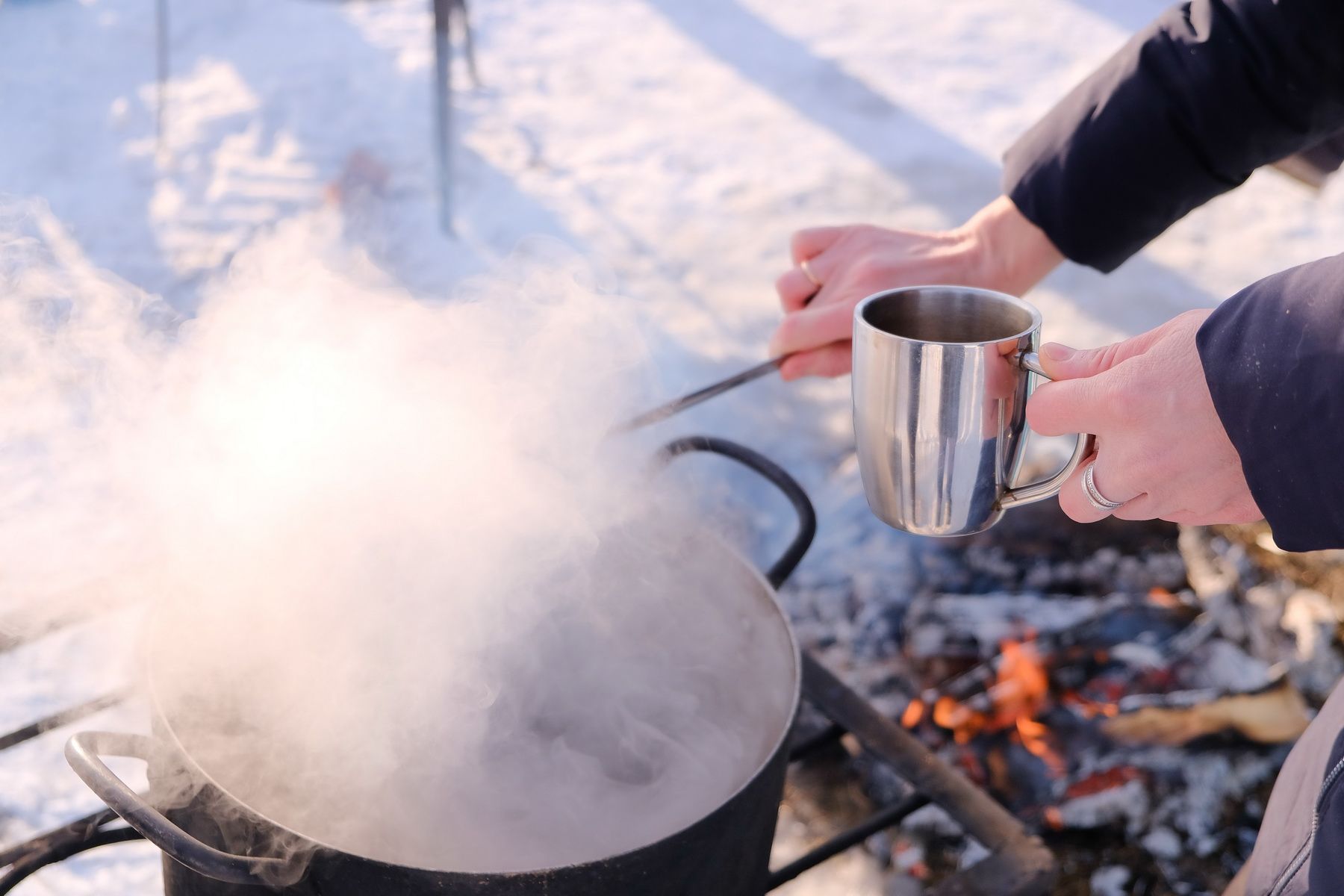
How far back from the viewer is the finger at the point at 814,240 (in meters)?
1.78

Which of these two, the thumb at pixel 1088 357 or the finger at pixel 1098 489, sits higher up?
the thumb at pixel 1088 357

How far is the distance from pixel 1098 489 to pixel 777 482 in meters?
0.69

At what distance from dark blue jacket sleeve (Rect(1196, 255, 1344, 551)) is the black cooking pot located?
24.5 inches

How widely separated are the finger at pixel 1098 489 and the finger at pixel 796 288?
713mm

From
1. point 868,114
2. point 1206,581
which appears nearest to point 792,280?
point 1206,581

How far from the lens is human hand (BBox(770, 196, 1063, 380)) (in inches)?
64.6

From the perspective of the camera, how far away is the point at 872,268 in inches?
65.7

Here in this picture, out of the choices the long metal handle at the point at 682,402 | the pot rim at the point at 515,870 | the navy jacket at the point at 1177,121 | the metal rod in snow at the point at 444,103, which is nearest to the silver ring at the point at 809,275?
the long metal handle at the point at 682,402

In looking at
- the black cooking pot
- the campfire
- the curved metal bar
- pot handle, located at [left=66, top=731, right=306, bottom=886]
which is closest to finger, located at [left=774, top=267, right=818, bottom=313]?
the black cooking pot

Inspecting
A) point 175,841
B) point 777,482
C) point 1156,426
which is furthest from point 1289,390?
point 175,841

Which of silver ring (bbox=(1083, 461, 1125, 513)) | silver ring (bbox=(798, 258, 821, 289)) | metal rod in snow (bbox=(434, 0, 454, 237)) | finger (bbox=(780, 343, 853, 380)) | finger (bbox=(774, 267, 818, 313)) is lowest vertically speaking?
metal rod in snow (bbox=(434, 0, 454, 237))

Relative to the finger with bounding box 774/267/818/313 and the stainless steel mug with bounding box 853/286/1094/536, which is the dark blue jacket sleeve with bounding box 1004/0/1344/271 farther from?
the stainless steel mug with bounding box 853/286/1094/536

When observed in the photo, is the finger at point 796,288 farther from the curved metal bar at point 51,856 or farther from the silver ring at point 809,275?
the curved metal bar at point 51,856

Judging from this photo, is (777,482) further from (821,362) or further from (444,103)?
(444,103)
